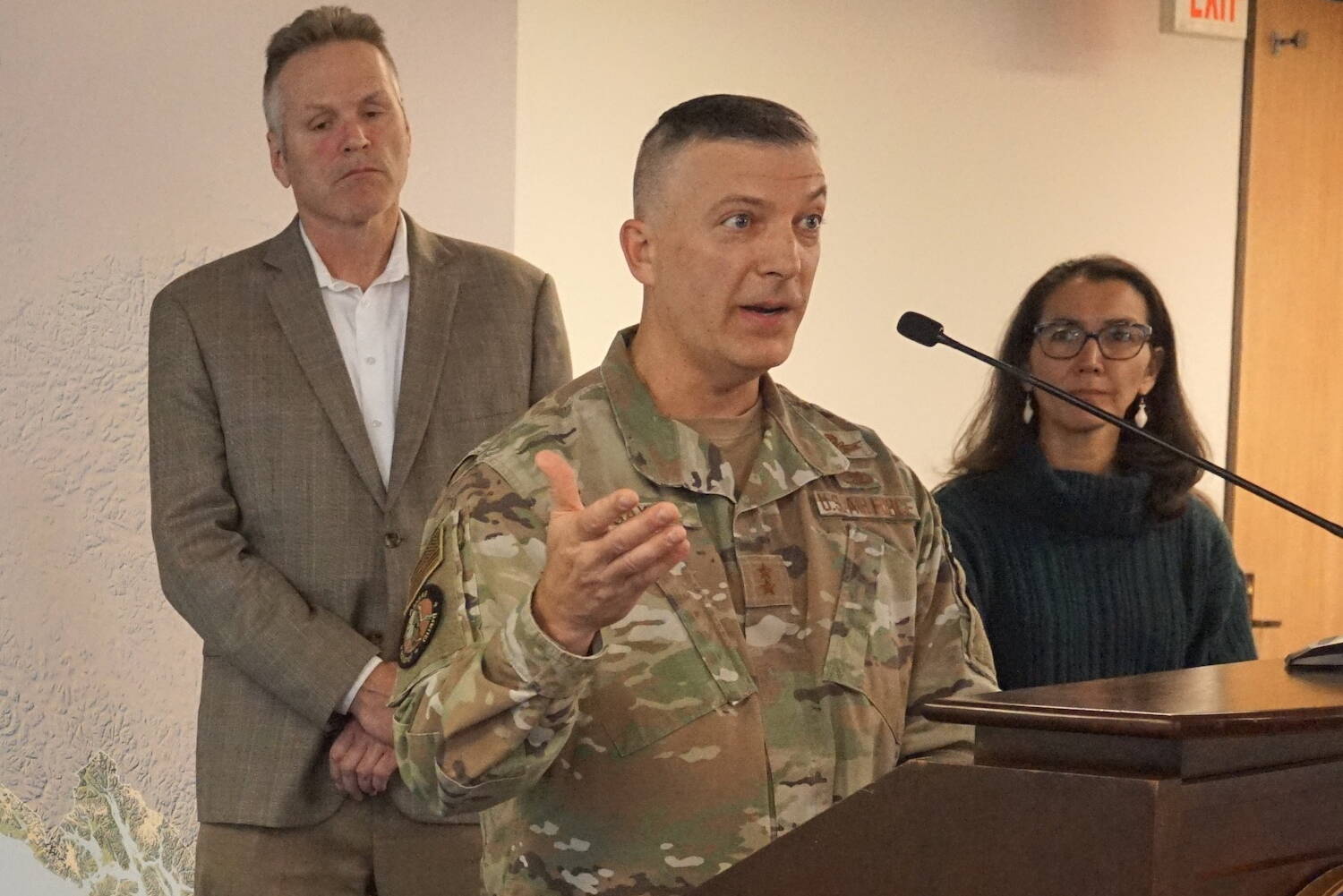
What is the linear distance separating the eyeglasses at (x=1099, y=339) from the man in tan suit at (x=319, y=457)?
0.75 metres

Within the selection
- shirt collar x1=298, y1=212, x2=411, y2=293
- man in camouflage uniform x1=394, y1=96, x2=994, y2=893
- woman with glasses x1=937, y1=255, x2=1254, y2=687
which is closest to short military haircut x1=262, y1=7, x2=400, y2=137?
shirt collar x1=298, y1=212, x2=411, y2=293

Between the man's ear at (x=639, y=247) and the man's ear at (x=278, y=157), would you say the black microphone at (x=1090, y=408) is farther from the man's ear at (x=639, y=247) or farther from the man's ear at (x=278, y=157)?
the man's ear at (x=278, y=157)

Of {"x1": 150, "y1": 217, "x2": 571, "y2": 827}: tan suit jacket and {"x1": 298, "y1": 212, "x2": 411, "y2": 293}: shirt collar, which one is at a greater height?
{"x1": 298, "y1": 212, "x2": 411, "y2": 293}: shirt collar

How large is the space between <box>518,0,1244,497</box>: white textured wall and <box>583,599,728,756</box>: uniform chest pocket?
2.15 metres

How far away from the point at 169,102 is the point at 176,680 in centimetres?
100

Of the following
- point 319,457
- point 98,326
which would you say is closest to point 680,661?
point 319,457

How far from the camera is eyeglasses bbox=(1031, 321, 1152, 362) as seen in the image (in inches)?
101

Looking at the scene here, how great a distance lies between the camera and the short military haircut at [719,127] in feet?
5.54

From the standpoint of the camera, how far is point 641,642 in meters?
1.57

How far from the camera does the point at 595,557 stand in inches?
48.4

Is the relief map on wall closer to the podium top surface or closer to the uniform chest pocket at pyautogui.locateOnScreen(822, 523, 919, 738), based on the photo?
the uniform chest pocket at pyautogui.locateOnScreen(822, 523, 919, 738)

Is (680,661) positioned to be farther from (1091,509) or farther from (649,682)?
(1091,509)

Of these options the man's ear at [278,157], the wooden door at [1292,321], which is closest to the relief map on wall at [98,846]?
the man's ear at [278,157]

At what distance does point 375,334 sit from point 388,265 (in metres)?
0.11
